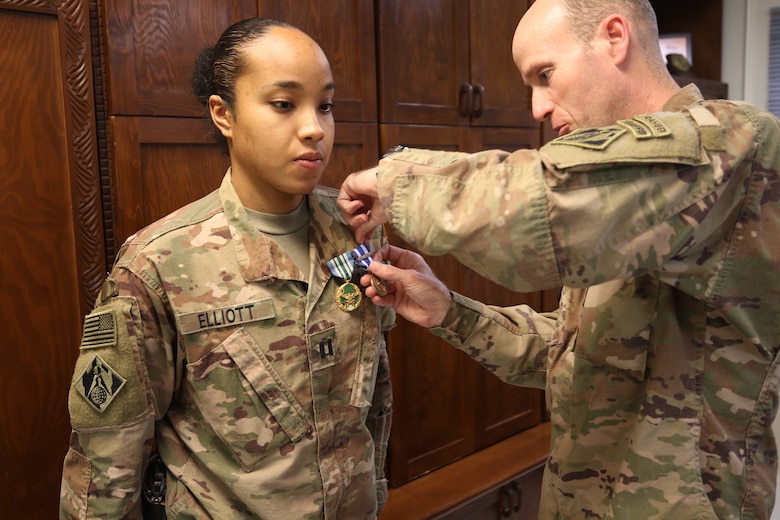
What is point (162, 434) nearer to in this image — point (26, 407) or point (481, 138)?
point (26, 407)

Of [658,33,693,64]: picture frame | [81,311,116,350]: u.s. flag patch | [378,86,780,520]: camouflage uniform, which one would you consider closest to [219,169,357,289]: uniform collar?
[81,311,116,350]: u.s. flag patch

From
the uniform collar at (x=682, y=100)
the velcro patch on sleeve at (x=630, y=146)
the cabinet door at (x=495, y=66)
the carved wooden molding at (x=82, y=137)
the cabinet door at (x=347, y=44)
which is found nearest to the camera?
the velcro patch on sleeve at (x=630, y=146)

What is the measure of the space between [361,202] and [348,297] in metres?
0.21

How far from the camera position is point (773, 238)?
101 centimetres

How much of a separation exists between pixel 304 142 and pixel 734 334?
31.3 inches

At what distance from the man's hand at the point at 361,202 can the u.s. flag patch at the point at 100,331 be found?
0.45m

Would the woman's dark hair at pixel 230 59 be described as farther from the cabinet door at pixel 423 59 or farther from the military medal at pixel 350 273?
the cabinet door at pixel 423 59

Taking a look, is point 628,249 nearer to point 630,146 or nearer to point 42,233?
point 630,146

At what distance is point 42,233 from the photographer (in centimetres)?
160

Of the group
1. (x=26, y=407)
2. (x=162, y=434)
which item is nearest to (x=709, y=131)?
(x=162, y=434)

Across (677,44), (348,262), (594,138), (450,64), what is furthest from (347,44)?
(677,44)

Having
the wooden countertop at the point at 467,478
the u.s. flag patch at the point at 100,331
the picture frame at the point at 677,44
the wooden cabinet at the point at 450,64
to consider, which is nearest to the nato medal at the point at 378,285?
the u.s. flag patch at the point at 100,331

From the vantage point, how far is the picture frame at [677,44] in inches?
153

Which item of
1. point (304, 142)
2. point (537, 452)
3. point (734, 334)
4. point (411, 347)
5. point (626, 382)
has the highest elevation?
point (304, 142)
